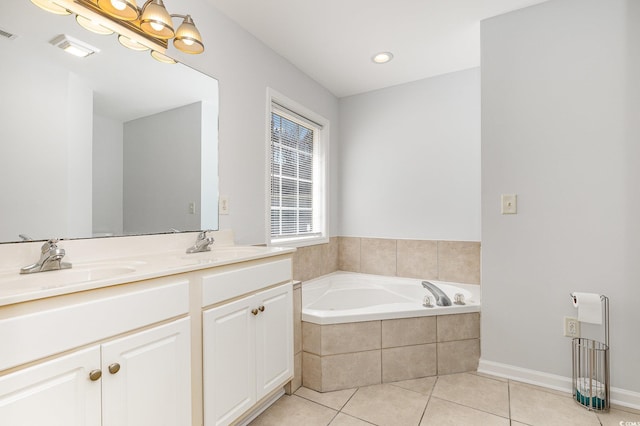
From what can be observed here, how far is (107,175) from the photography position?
150 cm

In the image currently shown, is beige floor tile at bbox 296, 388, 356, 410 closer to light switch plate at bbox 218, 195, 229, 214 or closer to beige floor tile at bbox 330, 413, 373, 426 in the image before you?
beige floor tile at bbox 330, 413, 373, 426

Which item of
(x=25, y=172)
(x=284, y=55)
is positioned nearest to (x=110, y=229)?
(x=25, y=172)

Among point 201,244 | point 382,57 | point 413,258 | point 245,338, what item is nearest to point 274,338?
point 245,338

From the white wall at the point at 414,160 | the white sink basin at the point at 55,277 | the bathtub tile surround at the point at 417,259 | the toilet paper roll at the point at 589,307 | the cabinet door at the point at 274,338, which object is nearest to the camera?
the white sink basin at the point at 55,277

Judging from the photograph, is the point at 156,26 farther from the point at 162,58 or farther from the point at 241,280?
the point at 241,280

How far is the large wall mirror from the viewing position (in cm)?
121

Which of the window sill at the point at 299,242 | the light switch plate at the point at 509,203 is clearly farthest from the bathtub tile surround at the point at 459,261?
the window sill at the point at 299,242

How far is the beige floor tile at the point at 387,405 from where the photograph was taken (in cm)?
166

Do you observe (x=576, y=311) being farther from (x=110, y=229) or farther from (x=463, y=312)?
(x=110, y=229)

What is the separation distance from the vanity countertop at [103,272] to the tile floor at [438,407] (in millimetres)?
892

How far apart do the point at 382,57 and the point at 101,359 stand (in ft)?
8.60

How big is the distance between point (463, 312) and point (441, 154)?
143 cm

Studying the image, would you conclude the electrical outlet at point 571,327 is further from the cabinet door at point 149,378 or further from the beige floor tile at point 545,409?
the cabinet door at point 149,378

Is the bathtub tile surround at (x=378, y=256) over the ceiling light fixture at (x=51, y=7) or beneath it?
beneath
